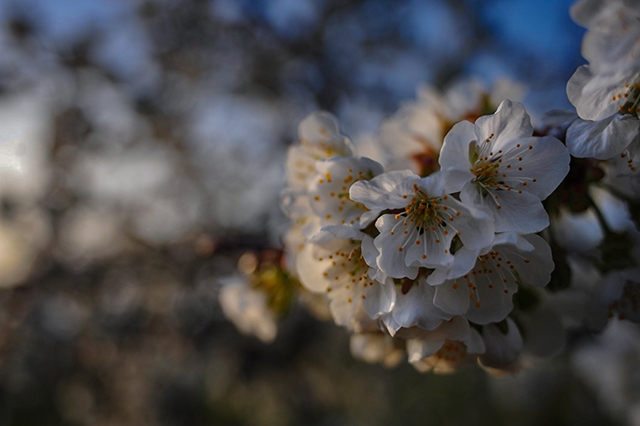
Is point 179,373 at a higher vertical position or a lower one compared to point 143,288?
lower

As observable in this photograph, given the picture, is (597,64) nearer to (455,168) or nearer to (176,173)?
(455,168)

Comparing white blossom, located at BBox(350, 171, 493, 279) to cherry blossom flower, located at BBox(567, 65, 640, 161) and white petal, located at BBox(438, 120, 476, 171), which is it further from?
cherry blossom flower, located at BBox(567, 65, 640, 161)

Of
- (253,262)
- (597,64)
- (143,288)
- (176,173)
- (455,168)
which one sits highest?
(597,64)

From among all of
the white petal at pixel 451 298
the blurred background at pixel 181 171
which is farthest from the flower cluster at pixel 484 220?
the blurred background at pixel 181 171

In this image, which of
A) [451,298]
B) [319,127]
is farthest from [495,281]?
[319,127]

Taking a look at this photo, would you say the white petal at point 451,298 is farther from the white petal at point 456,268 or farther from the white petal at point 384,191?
the white petal at point 384,191

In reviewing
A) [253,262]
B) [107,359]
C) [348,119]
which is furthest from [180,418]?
[253,262]

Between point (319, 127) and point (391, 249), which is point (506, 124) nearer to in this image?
point (391, 249)
